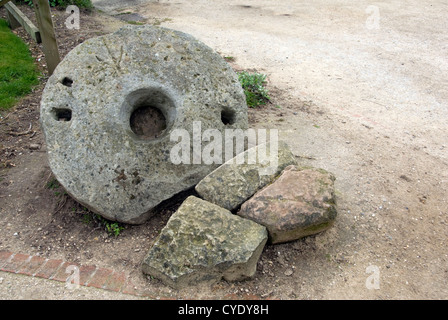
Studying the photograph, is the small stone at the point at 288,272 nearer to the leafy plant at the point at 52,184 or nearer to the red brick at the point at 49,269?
the red brick at the point at 49,269

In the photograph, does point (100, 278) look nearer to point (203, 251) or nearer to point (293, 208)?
point (203, 251)

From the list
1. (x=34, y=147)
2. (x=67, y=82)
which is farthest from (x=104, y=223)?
(x=34, y=147)

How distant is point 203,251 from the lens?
11.5 ft

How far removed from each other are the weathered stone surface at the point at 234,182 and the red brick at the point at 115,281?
1095 mm

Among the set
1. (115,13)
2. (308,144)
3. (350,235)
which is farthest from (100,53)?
(115,13)

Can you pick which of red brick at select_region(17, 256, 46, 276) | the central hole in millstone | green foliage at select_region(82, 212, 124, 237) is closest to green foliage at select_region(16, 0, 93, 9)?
the central hole in millstone

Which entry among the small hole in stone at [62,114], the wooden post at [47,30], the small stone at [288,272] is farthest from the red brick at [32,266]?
the wooden post at [47,30]

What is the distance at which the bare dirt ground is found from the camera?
145 inches

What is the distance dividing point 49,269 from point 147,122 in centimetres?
183

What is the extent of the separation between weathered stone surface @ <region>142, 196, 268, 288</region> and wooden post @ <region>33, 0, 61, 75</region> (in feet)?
14.3

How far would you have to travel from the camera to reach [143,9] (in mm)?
11633

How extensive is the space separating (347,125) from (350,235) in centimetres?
252

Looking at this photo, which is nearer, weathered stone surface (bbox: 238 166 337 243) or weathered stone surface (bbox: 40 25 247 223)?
weathered stone surface (bbox: 238 166 337 243)

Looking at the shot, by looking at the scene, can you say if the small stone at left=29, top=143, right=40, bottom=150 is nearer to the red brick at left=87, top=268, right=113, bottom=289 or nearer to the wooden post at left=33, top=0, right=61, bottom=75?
the wooden post at left=33, top=0, right=61, bottom=75
